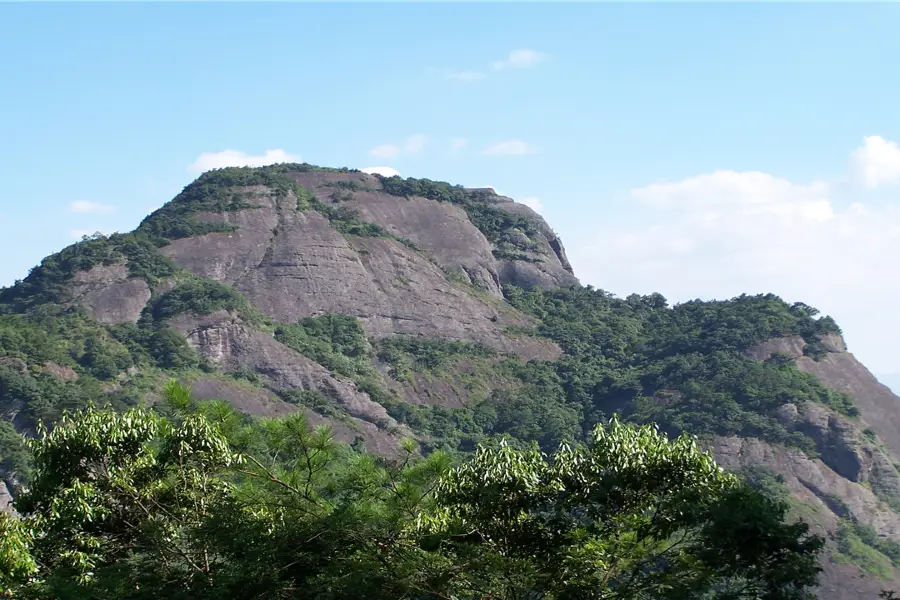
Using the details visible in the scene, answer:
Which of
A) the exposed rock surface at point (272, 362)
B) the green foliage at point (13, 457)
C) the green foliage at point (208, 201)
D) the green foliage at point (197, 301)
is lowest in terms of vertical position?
the green foliage at point (13, 457)

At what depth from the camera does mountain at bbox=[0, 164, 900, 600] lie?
209 feet

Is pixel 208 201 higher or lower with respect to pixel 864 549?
higher

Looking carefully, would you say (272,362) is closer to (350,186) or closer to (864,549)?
(350,186)

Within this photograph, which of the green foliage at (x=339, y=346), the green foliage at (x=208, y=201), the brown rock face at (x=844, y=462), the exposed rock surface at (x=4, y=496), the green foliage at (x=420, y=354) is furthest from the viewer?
the green foliage at (x=208, y=201)

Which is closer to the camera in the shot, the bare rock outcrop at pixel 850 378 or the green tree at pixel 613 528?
the green tree at pixel 613 528

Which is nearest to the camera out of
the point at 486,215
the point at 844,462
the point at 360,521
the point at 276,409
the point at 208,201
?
the point at 360,521

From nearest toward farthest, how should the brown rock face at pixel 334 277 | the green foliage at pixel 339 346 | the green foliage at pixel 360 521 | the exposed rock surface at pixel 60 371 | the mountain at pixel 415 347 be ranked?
the green foliage at pixel 360 521 < the exposed rock surface at pixel 60 371 < the mountain at pixel 415 347 < the green foliage at pixel 339 346 < the brown rock face at pixel 334 277

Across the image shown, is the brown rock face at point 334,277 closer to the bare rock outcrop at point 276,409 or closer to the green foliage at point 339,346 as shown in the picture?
the green foliage at point 339,346

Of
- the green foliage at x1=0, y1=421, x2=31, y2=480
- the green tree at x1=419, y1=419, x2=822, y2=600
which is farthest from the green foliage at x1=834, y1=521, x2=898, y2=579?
the green tree at x1=419, y1=419, x2=822, y2=600

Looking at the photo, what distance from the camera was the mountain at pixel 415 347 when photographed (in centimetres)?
6378

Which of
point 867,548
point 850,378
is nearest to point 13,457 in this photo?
point 867,548

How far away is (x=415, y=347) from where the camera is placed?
3164 inches

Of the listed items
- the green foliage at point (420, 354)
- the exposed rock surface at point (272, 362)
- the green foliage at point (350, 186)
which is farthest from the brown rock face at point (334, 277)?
the green foliage at point (350, 186)

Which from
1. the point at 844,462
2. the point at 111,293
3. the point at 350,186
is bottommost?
the point at 844,462
